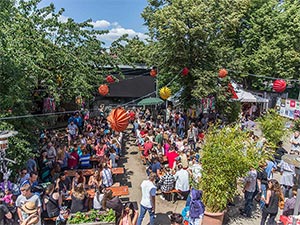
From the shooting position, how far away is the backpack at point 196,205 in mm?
6395

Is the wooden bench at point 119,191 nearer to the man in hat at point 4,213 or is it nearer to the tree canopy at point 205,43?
the man in hat at point 4,213

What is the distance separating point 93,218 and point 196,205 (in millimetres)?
2337

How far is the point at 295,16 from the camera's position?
70.3 feet

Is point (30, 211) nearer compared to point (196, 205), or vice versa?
point (30, 211)

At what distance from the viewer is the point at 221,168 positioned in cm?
653

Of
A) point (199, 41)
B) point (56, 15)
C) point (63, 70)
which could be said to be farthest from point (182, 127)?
point (56, 15)

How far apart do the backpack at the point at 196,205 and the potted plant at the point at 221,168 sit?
1.07 feet

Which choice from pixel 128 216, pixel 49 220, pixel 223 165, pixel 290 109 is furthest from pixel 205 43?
pixel 49 220

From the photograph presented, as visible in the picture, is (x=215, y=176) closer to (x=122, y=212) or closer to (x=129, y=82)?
(x=122, y=212)

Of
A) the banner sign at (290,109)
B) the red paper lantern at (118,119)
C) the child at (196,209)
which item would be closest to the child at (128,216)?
the child at (196,209)

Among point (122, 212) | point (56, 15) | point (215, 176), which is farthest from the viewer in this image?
point (56, 15)

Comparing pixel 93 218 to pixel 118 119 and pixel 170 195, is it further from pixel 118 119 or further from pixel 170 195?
pixel 118 119

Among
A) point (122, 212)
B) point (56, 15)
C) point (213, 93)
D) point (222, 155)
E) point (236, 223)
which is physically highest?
point (56, 15)

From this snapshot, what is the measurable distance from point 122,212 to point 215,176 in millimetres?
2344
